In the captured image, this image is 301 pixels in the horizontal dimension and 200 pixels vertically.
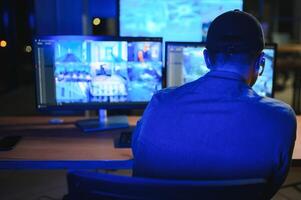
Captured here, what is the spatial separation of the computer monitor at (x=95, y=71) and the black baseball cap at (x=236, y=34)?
38.4 inches

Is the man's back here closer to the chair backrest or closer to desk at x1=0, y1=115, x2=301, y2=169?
the chair backrest

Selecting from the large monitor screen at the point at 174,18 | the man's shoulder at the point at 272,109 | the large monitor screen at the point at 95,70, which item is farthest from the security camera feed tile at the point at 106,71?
Result: the man's shoulder at the point at 272,109

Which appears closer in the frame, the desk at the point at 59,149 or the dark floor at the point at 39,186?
the desk at the point at 59,149

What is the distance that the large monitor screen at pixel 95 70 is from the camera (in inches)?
85.8

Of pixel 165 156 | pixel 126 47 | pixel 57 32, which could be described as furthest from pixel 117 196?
pixel 57 32

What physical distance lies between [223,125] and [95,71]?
117cm

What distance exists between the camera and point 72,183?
958 mm

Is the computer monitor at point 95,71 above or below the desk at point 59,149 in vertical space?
above

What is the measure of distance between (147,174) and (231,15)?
53 centimetres

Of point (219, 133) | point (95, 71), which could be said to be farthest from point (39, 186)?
point (219, 133)

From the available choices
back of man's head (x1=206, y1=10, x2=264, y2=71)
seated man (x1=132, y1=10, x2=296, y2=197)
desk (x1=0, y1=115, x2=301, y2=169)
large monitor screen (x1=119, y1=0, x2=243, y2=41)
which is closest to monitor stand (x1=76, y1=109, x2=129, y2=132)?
desk (x1=0, y1=115, x2=301, y2=169)

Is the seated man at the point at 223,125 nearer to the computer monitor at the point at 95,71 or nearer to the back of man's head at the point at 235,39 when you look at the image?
the back of man's head at the point at 235,39

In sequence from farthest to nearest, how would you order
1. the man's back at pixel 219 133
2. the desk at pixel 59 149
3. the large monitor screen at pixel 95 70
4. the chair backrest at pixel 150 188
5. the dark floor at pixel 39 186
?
the dark floor at pixel 39 186 < the large monitor screen at pixel 95 70 < the desk at pixel 59 149 < the man's back at pixel 219 133 < the chair backrest at pixel 150 188

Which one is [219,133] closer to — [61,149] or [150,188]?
[150,188]
